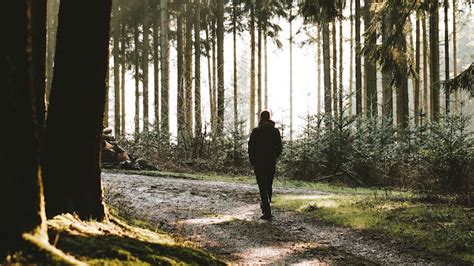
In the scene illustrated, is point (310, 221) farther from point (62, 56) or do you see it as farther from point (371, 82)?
point (371, 82)

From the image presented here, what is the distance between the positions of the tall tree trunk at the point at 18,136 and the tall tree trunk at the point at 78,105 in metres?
1.62

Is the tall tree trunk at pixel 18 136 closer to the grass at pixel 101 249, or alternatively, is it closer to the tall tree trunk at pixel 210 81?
the grass at pixel 101 249

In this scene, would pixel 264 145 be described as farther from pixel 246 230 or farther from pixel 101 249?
pixel 101 249

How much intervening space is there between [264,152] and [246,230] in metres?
1.71

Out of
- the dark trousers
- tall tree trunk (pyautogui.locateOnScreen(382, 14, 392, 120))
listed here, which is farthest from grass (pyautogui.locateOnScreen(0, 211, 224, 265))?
tall tree trunk (pyautogui.locateOnScreen(382, 14, 392, 120))

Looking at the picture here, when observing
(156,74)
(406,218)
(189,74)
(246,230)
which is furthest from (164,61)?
(406,218)

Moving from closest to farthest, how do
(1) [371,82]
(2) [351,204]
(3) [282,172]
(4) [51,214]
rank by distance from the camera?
(4) [51,214], (2) [351,204], (3) [282,172], (1) [371,82]

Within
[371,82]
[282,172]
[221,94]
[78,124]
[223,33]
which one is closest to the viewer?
[78,124]

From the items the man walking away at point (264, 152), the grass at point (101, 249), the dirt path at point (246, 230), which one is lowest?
the dirt path at point (246, 230)

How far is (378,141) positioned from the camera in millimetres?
16188

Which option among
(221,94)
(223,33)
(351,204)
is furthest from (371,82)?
(351,204)

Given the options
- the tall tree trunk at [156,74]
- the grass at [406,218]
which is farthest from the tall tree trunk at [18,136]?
the tall tree trunk at [156,74]

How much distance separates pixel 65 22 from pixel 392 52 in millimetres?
7975

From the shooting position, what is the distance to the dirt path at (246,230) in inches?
249
